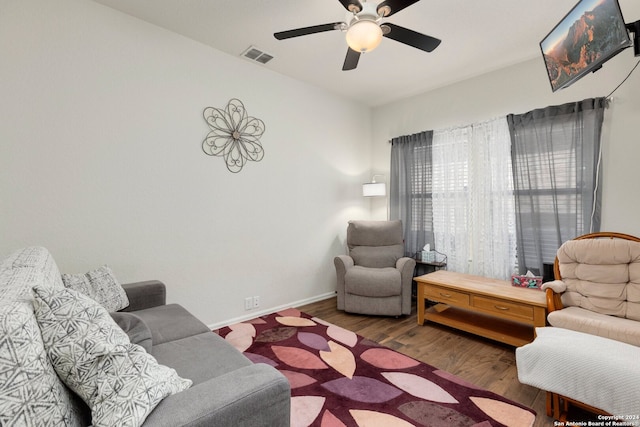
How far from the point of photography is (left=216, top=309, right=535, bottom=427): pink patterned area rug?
5.42ft

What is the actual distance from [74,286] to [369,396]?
193cm

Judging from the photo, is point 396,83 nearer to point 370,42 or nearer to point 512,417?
point 370,42

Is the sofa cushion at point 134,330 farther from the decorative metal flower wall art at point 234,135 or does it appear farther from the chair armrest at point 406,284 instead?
the chair armrest at point 406,284

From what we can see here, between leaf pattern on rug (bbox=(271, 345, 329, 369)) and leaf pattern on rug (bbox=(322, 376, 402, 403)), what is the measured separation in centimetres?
23

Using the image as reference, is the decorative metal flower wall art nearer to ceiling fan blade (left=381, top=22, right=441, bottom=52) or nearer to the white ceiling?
the white ceiling

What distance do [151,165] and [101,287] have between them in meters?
1.07

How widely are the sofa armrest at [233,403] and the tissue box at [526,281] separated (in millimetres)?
2583

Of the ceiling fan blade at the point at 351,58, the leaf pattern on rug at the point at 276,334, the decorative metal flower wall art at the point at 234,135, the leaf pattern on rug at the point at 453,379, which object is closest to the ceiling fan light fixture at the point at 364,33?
the ceiling fan blade at the point at 351,58

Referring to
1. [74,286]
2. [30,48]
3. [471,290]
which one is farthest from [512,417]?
[30,48]

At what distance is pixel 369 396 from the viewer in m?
1.84

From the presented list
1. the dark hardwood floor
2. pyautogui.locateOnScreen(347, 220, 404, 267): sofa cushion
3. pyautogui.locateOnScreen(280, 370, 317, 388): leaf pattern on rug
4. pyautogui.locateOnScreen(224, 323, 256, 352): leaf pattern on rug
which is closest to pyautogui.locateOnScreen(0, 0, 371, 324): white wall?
pyautogui.locateOnScreen(224, 323, 256, 352): leaf pattern on rug

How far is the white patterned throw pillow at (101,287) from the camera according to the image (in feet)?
5.79

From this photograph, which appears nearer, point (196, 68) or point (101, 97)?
point (101, 97)

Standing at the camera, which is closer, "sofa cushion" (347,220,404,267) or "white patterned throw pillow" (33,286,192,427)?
"white patterned throw pillow" (33,286,192,427)
